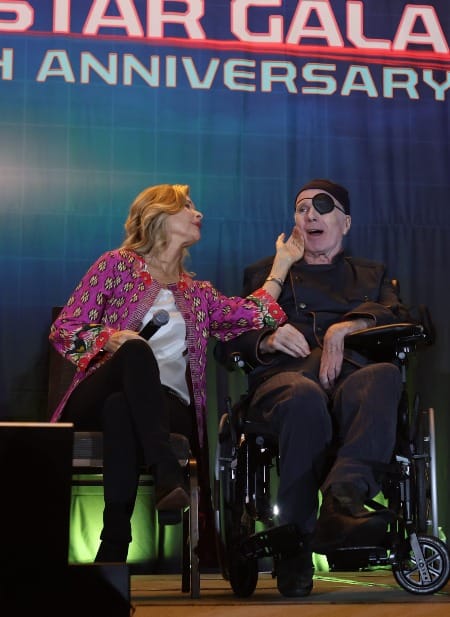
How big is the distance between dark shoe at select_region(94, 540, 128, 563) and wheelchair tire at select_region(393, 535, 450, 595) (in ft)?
2.31

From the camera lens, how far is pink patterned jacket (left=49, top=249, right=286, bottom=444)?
3096mm

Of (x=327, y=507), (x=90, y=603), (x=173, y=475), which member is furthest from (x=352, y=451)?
(x=90, y=603)

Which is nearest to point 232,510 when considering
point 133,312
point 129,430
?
point 129,430

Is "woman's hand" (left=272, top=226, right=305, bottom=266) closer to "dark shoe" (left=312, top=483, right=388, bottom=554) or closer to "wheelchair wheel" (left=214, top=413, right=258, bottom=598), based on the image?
"wheelchair wheel" (left=214, top=413, right=258, bottom=598)

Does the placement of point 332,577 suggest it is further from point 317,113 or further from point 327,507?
point 317,113

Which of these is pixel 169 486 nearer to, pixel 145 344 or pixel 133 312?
pixel 145 344

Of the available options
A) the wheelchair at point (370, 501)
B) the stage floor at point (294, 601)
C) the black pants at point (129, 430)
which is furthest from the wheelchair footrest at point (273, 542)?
the black pants at point (129, 430)

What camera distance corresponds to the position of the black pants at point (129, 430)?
266 cm

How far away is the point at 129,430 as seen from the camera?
2707 millimetres

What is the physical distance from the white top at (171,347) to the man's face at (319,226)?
0.52m

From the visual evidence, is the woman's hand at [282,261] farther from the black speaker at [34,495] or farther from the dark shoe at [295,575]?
the black speaker at [34,495]

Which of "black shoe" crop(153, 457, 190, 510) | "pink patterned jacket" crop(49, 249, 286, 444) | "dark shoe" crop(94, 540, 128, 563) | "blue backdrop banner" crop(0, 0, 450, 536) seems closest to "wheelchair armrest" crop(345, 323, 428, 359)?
"pink patterned jacket" crop(49, 249, 286, 444)

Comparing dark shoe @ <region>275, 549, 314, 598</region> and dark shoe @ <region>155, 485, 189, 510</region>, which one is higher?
dark shoe @ <region>155, 485, 189, 510</region>

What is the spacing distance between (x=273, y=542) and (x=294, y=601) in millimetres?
153
